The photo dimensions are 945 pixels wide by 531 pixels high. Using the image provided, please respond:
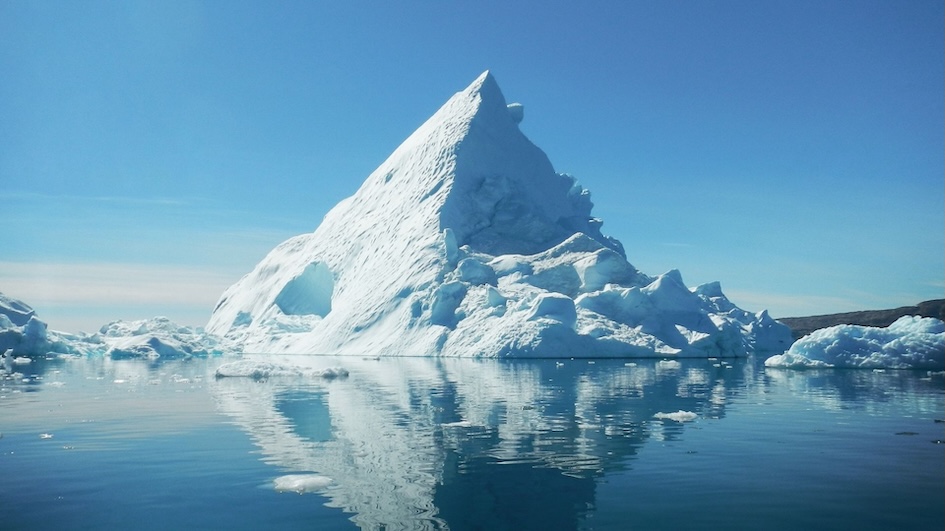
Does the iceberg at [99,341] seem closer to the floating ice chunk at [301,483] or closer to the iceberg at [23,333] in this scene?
the iceberg at [23,333]

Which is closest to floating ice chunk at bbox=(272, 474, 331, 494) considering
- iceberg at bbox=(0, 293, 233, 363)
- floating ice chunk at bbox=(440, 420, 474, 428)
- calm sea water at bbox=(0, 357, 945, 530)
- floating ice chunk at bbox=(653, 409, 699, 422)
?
calm sea water at bbox=(0, 357, 945, 530)

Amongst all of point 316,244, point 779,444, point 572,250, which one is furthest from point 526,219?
point 779,444

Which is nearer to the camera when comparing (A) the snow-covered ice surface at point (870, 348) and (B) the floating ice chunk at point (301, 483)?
(B) the floating ice chunk at point (301, 483)

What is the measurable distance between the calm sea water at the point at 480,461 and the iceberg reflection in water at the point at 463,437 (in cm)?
5

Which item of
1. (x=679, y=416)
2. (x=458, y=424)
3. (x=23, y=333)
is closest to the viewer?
(x=458, y=424)

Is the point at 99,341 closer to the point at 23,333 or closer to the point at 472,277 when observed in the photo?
the point at 23,333

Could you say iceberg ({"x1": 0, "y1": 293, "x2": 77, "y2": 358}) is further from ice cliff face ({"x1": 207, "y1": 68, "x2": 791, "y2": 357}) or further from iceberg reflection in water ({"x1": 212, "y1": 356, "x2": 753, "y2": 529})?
iceberg reflection in water ({"x1": 212, "y1": 356, "x2": 753, "y2": 529})

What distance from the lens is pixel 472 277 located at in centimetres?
5481

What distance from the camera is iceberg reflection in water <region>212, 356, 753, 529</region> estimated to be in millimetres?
8664

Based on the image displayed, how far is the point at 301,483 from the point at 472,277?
45365 millimetres

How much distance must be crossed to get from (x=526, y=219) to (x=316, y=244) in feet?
89.6

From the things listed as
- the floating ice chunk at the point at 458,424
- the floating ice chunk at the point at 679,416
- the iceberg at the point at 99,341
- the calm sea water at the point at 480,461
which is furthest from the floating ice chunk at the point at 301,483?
the iceberg at the point at 99,341

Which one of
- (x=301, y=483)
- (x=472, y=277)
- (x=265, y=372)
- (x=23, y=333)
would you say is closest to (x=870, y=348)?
(x=472, y=277)

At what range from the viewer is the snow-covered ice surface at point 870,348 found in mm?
34031
